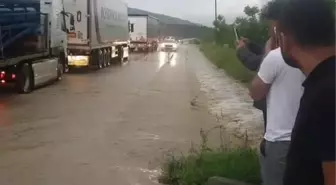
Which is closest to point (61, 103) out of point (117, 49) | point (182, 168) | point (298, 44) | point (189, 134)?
point (189, 134)

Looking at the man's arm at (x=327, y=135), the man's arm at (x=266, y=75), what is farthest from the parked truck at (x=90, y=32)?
the man's arm at (x=327, y=135)

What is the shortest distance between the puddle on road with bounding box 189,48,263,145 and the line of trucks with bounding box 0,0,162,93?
5.18 meters

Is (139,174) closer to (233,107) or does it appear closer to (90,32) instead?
(233,107)

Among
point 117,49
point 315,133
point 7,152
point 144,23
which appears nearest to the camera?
point 315,133

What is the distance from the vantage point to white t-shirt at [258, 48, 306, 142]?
398 cm

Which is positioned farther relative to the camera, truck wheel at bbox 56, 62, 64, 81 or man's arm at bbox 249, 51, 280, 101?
truck wheel at bbox 56, 62, 64, 81

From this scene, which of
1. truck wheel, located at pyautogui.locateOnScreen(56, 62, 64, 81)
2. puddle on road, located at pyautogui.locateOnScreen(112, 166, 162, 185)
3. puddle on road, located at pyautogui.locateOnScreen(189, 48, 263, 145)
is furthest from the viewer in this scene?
truck wheel, located at pyautogui.locateOnScreen(56, 62, 64, 81)

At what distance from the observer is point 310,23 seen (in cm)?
244

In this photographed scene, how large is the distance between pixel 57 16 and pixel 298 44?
836 inches

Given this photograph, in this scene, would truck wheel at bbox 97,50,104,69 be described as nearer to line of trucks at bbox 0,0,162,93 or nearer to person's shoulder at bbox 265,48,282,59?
line of trucks at bbox 0,0,162,93

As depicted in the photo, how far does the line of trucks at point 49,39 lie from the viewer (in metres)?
19.1

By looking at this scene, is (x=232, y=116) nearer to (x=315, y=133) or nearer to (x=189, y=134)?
(x=189, y=134)

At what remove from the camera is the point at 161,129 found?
12555 mm

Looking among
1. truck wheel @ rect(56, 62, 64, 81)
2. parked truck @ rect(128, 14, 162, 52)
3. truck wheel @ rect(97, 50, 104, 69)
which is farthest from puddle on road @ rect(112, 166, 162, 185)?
parked truck @ rect(128, 14, 162, 52)
